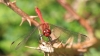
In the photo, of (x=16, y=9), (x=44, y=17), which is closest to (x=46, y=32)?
(x=16, y=9)

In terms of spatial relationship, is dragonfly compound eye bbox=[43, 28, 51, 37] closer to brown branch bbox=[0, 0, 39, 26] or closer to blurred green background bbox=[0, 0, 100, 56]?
brown branch bbox=[0, 0, 39, 26]

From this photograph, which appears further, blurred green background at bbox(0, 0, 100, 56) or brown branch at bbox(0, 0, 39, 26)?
blurred green background at bbox(0, 0, 100, 56)

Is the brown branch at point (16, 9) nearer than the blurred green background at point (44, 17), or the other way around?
the brown branch at point (16, 9)

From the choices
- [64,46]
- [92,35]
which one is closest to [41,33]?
[64,46]

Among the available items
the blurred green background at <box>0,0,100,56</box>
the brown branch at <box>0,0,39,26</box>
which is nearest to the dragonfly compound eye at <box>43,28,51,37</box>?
the brown branch at <box>0,0,39,26</box>

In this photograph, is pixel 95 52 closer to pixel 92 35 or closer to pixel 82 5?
pixel 92 35

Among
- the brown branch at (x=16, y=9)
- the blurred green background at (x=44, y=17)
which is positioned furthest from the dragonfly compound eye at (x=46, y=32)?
the blurred green background at (x=44, y=17)

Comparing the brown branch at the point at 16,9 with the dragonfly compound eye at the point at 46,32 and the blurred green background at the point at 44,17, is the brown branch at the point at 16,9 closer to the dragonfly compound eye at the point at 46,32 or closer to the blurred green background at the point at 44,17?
the dragonfly compound eye at the point at 46,32

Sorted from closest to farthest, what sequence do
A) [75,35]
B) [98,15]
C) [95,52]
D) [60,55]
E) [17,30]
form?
[60,55] < [75,35] < [95,52] < [17,30] < [98,15]
